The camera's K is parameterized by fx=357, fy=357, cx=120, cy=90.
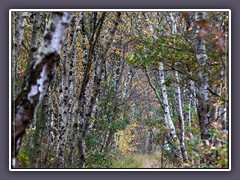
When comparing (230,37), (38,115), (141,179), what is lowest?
(141,179)

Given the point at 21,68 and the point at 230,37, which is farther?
the point at 21,68

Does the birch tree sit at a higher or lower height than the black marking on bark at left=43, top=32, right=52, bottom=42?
lower

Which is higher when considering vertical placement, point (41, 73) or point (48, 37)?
point (48, 37)

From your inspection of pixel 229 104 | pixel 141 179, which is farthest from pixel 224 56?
pixel 141 179

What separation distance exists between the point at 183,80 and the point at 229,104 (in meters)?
1.63

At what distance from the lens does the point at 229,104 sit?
3.88 m

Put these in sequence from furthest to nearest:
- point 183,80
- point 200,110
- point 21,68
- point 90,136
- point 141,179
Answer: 1. point 90,136
2. point 183,80
3. point 200,110
4. point 21,68
5. point 141,179

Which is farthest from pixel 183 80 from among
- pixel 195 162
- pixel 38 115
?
pixel 38 115

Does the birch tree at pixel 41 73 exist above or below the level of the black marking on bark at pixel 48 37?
below

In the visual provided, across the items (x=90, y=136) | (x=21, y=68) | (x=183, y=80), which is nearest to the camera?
(x=21, y=68)

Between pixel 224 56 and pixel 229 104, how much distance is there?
53 centimetres
